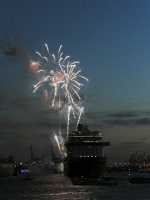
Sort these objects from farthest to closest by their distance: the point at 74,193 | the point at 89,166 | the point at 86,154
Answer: the point at 86,154 → the point at 89,166 → the point at 74,193

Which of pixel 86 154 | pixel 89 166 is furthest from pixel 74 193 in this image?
pixel 86 154

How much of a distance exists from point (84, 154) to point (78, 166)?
16.1ft

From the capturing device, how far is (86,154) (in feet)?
470

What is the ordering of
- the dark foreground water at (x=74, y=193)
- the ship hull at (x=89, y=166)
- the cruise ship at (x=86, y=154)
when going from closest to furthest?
the dark foreground water at (x=74, y=193)
the ship hull at (x=89, y=166)
the cruise ship at (x=86, y=154)

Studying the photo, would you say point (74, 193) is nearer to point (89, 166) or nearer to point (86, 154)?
point (89, 166)

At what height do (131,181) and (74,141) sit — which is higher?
(74,141)

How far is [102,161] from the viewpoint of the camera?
14100 cm

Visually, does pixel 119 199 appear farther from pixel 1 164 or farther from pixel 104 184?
pixel 1 164

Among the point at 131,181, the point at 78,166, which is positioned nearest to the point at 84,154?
Answer: the point at 78,166

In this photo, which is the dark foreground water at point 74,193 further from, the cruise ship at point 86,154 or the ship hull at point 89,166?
the cruise ship at point 86,154

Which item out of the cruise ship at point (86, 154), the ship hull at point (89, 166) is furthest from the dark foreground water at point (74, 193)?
the cruise ship at point (86, 154)

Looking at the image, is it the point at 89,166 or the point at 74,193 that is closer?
the point at 74,193

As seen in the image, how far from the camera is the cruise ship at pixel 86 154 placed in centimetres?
13988

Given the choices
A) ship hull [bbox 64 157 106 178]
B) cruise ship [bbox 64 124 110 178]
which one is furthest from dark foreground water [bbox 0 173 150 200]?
cruise ship [bbox 64 124 110 178]
